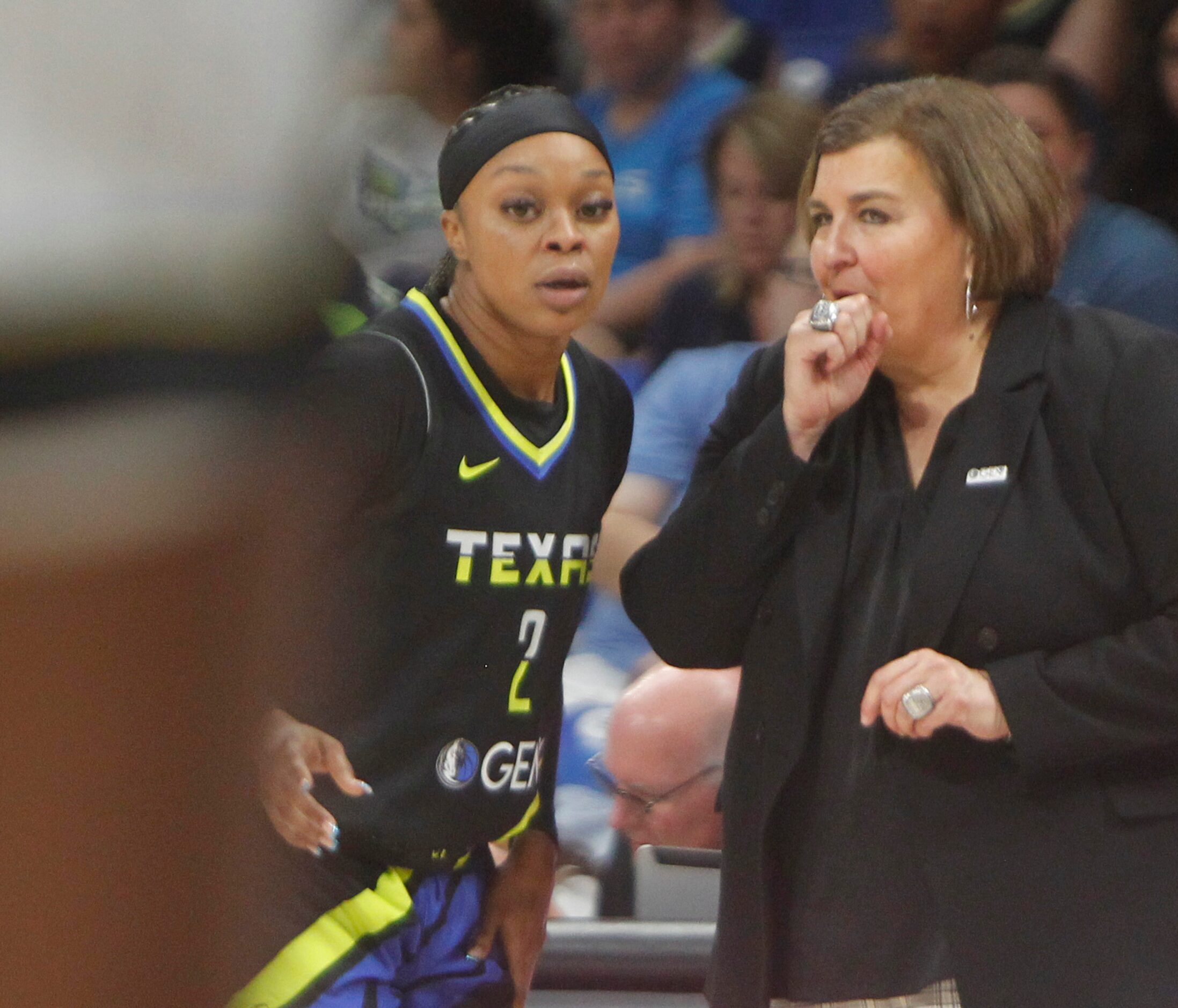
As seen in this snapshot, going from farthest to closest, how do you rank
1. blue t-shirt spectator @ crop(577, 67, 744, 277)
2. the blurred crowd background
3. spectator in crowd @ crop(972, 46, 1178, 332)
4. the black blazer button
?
1. blue t-shirt spectator @ crop(577, 67, 744, 277)
2. spectator in crowd @ crop(972, 46, 1178, 332)
3. the black blazer button
4. the blurred crowd background

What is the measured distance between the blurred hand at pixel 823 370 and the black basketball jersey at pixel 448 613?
31cm

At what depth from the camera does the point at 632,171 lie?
4.07m

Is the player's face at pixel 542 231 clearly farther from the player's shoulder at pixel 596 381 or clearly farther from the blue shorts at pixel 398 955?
the blue shorts at pixel 398 955

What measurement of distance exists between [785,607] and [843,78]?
2.06m

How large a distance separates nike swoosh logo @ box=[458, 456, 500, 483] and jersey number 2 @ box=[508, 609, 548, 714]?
0.18 metres

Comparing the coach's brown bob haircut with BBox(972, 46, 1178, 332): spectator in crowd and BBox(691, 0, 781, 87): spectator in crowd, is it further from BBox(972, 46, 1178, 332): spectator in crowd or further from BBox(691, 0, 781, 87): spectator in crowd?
BBox(691, 0, 781, 87): spectator in crowd

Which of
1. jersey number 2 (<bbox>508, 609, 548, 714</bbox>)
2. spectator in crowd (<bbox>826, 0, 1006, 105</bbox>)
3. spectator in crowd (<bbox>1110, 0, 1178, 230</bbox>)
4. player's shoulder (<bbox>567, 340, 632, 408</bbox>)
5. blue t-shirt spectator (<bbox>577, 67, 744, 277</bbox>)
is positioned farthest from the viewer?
blue t-shirt spectator (<bbox>577, 67, 744, 277</bbox>)

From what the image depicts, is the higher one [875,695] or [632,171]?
[632,171]

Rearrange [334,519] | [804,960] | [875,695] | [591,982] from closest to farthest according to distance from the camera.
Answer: [334,519] < [875,695] < [804,960] < [591,982]

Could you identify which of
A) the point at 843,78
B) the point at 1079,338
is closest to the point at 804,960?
the point at 1079,338

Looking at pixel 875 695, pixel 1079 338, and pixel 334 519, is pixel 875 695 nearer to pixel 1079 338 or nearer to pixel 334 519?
pixel 1079 338

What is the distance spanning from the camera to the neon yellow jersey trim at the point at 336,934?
1.98 meters

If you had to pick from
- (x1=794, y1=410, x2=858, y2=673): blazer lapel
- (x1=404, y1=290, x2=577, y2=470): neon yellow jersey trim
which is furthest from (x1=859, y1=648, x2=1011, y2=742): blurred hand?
(x1=404, y1=290, x2=577, y2=470): neon yellow jersey trim

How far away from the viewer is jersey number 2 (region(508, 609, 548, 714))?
2.09 metres
